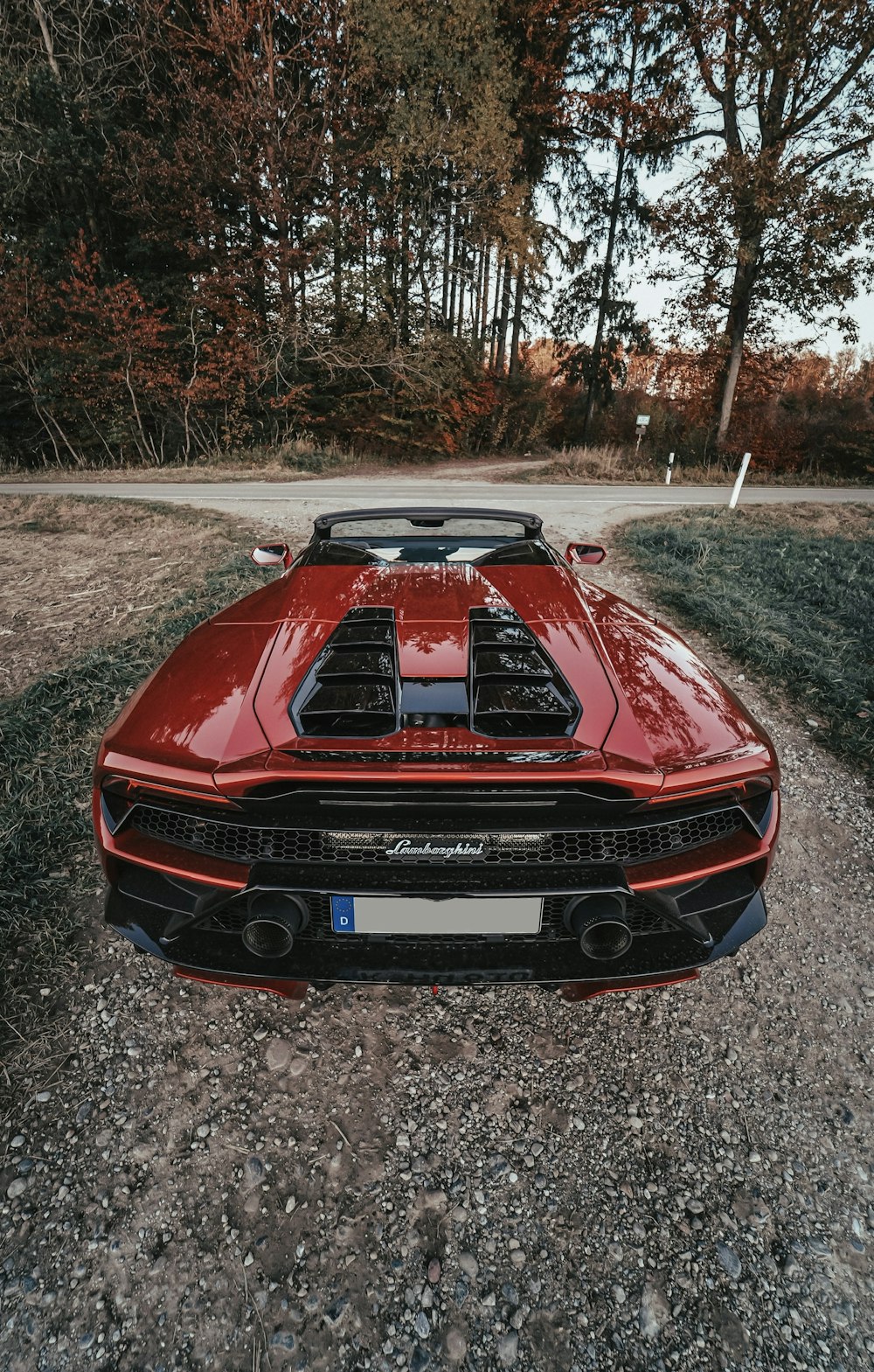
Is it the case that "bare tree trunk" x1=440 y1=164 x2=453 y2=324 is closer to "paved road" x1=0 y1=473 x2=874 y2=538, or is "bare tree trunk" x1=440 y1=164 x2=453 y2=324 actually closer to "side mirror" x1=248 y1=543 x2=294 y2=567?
"paved road" x1=0 y1=473 x2=874 y2=538

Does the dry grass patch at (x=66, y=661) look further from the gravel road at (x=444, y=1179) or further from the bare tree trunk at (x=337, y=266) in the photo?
the bare tree trunk at (x=337, y=266)

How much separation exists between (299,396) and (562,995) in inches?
678

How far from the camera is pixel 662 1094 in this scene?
5.17 ft

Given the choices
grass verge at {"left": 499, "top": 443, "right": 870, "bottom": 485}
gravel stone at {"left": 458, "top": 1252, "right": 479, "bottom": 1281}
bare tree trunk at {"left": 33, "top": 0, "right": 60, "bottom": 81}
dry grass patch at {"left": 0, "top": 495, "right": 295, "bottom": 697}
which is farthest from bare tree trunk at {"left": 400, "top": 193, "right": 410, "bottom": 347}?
gravel stone at {"left": 458, "top": 1252, "right": 479, "bottom": 1281}

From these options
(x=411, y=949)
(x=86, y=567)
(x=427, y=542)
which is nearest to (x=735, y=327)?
(x=86, y=567)

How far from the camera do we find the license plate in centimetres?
132

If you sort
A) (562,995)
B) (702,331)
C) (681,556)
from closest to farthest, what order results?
1. (562,995)
2. (681,556)
3. (702,331)

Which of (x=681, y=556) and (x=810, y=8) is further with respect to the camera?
(x=810, y=8)

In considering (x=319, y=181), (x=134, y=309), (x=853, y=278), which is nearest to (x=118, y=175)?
(x=134, y=309)

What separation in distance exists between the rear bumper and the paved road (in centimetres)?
598

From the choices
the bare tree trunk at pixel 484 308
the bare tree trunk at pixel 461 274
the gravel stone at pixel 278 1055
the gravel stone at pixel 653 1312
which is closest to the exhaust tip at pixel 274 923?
the gravel stone at pixel 278 1055

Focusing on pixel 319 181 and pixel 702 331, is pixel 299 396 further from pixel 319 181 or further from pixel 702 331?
pixel 702 331

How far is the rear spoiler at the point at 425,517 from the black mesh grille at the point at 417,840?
1486 mm

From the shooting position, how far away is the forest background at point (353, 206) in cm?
1348
